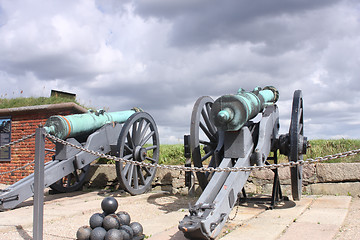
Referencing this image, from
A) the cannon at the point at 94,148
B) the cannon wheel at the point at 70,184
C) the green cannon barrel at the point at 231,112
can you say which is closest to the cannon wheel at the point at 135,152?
the cannon at the point at 94,148

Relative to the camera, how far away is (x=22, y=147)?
10.7 metres

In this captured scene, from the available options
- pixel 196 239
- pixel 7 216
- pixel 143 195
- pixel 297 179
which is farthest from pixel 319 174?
pixel 7 216

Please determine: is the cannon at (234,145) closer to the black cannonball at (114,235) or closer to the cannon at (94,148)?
the black cannonball at (114,235)

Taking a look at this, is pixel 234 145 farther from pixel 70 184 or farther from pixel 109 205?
pixel 70 184

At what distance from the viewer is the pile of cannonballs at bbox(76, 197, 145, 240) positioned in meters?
3.59

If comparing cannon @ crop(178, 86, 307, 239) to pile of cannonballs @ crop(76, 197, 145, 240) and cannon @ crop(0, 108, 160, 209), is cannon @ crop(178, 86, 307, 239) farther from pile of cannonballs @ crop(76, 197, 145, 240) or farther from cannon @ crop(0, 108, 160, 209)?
cannon @ crop(0, 108, 160, 209)

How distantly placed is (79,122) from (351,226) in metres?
5.23

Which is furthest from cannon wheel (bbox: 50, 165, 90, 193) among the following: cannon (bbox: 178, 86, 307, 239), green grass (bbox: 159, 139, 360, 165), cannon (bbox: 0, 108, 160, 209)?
cannon (bbox: 178, 86, 307, 239)

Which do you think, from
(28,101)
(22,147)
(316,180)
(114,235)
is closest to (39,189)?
(114,235)

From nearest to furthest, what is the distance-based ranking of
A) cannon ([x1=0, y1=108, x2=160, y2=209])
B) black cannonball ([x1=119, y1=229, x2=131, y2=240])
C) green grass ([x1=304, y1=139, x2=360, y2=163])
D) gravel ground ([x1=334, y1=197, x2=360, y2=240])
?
1. black cannonball ([x1=119, y1=229, x2=131, y2=240])
2. gravel ground ([x1=334, y1=197, x2=360, y2=240])
3. cannon ([x1=0, y1=108, x2=160, y2=209])
4. green grass ([x1=304, y1=139, x2=360, y2=163])

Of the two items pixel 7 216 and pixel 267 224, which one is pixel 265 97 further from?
pixel 7 216

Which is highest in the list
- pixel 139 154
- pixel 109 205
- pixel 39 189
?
pixel 139 154

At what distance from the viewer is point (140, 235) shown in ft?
12.8

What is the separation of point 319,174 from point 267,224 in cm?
335
